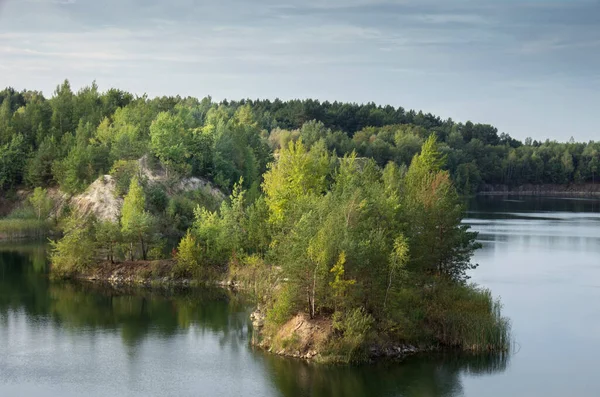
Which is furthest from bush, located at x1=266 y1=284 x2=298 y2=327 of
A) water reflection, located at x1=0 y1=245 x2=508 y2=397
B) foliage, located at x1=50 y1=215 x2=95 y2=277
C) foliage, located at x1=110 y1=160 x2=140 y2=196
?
foliage, located at x1=110 y1=160 x2=140 y2=196

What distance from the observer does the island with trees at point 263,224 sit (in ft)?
140

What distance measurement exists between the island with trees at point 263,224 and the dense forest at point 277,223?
12 cm

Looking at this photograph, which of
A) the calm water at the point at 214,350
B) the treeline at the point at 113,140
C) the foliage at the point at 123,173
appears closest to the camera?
the calm water at the point at 214,350

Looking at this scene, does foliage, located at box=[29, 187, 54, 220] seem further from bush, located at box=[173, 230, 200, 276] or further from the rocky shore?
the rocky shore

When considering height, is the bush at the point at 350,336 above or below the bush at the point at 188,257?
below

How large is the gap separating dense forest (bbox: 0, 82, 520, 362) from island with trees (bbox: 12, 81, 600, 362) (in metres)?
0.12

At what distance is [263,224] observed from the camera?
6162 cm

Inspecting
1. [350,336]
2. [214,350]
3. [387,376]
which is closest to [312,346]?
[350,336]

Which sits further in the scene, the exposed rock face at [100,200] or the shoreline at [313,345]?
the exposed rock face at [100,200]

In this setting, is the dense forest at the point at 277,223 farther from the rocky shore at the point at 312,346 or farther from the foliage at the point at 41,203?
the foliage at the point at 41,203

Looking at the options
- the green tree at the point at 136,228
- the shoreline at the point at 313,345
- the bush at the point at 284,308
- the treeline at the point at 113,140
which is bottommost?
the shoreline at the point at 313,345

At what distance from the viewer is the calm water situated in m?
38.6

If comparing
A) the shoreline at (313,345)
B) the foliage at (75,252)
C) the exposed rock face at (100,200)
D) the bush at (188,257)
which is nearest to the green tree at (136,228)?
the foliage at (75,252)

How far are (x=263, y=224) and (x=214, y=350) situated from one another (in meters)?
18.0
